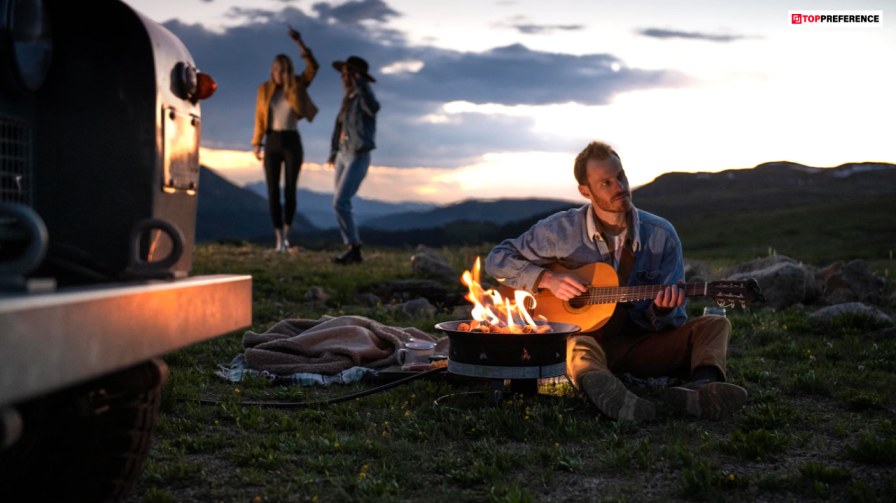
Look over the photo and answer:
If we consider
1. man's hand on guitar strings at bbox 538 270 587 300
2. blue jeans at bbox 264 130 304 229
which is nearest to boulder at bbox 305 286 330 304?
blue jeans at bbox 264 130 304 229

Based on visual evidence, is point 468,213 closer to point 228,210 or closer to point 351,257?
point 228,210

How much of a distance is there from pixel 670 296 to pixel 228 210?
169 metres

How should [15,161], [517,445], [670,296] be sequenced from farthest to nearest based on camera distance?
[670,296] → [517,445] → [15,161]

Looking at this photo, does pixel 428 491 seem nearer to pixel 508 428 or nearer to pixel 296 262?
pixel 508 428

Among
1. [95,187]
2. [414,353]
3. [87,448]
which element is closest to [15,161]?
[95,187]

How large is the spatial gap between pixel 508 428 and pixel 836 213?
6198cm

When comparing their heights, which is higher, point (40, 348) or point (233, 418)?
point (40, 348)

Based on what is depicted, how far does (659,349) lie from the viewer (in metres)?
6.37

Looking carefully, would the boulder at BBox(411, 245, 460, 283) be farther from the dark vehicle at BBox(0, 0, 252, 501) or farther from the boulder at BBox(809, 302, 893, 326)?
the dark vehicle at BBox(0, 0, 252, 501)

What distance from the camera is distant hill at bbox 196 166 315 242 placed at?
157 metres

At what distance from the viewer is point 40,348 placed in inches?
85.0

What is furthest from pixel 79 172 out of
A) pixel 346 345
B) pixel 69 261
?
pixel 346 345

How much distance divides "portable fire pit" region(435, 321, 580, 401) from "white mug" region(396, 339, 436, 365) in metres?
1.39

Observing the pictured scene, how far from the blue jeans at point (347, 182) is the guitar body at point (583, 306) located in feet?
28.0
